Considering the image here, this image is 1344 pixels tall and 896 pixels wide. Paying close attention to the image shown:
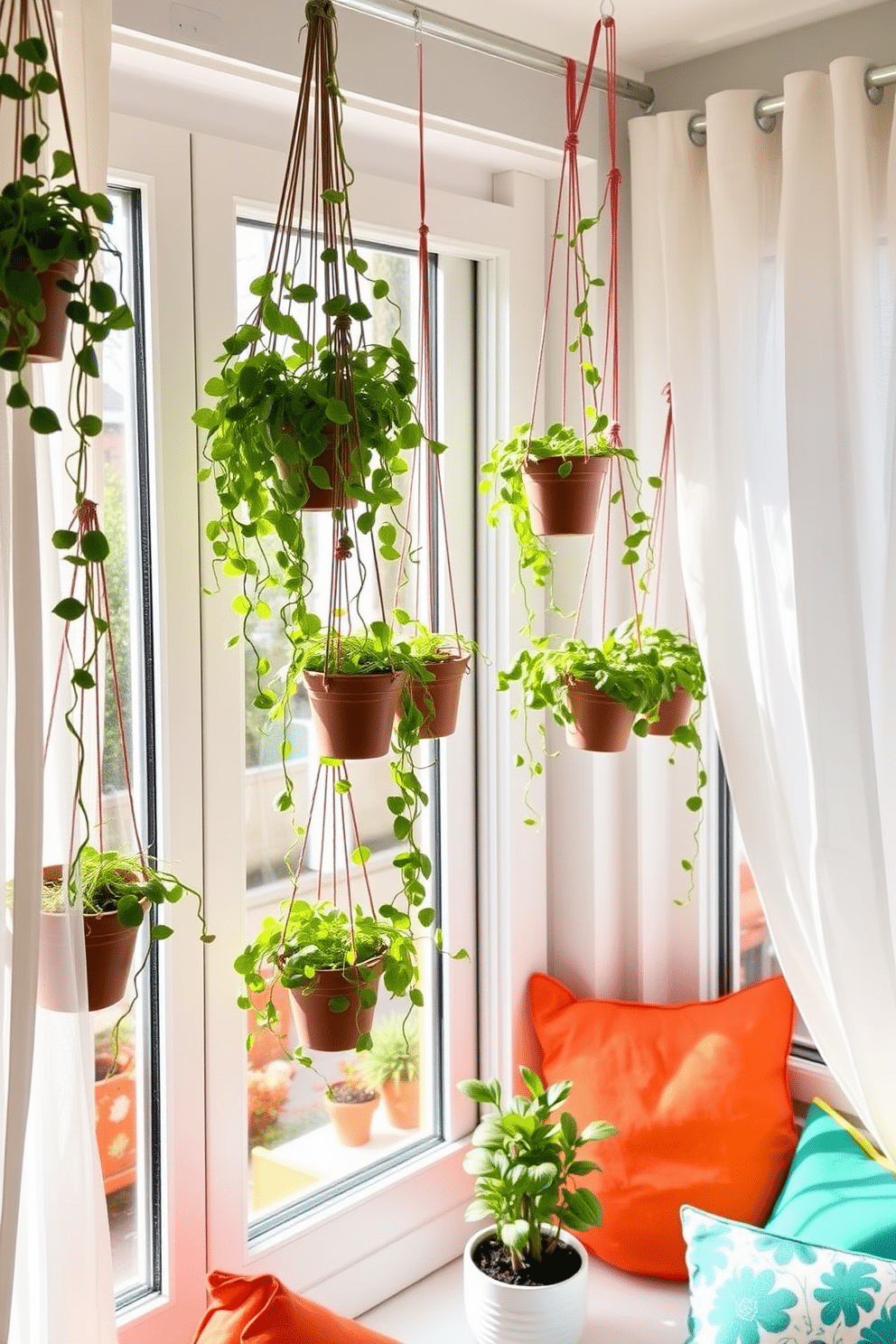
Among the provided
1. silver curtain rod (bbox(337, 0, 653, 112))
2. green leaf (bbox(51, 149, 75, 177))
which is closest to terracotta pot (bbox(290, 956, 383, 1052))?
green leaf (bbox(51, 149, 75, 177))

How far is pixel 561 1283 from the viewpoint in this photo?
1791mm

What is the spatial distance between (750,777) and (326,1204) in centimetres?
91

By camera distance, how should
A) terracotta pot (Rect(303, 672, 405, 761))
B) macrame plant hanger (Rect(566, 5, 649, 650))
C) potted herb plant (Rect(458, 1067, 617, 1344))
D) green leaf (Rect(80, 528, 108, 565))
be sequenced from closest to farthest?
green leaf (Rect(80, 528, 108, 565)), terracotta pot (Rect(303, 672, 405, 761)), macrame plant hanger (Rect(566, 5, 649, 650)), potted herb plant (Rect(458, 1067, 617, 1344))

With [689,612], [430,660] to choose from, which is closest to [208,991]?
[430,660]

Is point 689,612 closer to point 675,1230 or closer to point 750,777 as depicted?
point 750,777

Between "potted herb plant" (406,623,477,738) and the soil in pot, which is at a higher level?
"potted herb plant" (406,623,477,738)

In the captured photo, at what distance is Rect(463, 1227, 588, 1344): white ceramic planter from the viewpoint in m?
1.77

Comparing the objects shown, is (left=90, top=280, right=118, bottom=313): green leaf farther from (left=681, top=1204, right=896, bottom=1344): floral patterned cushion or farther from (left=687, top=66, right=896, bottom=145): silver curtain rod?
(left=681, top=1204, right=896, bottom=1344): floral patterned cushion

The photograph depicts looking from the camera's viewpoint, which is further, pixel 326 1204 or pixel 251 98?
pixel 326 1204

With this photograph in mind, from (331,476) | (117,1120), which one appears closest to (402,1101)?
(117,1120)

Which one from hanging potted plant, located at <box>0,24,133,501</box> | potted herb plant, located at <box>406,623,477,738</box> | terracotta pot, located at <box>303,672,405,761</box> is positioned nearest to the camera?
hanging potted plant, located at <box>0,24,133,501</box>

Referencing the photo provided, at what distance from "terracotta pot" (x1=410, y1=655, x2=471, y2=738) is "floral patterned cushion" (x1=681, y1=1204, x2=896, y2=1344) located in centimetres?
80

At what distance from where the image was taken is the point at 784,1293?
1.63 m

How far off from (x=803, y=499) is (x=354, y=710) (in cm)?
80
